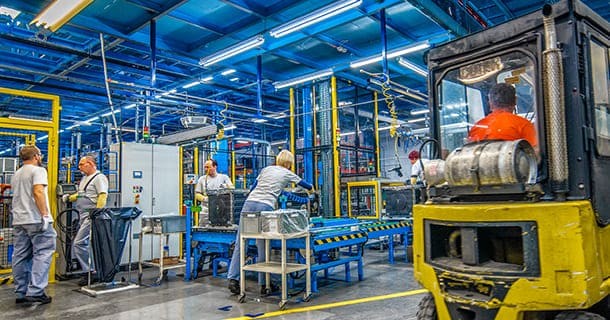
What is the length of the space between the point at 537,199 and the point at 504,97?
2.66 ft

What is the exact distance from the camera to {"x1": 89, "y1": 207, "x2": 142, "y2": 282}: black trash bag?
6.35m

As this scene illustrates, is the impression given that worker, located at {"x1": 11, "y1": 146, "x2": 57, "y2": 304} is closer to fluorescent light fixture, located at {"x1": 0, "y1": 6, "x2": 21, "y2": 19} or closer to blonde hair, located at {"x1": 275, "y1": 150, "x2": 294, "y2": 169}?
fluorescent light fixture, located at {"x1": 0, "y1": 6, "x2": 21, "y2": 19}

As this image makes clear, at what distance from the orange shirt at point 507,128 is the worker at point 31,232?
17.9ft

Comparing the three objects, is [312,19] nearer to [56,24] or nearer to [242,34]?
[242,34]

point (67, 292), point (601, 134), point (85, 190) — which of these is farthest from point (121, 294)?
point (601, 134)

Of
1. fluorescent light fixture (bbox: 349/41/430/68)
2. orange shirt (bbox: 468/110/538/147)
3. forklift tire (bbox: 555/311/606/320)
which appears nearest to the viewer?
forklift tire (bbox: 555/311/606/320)

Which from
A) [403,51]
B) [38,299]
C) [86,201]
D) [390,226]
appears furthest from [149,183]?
[403,51]

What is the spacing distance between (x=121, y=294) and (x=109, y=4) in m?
5.67

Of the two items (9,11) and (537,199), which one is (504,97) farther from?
(9,11)

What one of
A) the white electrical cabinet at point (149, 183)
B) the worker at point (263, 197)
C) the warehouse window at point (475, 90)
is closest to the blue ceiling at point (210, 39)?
the white electrical cabinet at point (149, 183)

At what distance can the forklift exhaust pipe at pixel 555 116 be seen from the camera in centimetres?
251

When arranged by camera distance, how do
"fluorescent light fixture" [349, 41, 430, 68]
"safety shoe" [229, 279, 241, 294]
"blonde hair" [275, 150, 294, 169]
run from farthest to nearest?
"fluorescent light fixture" [349, 41, 430, 68] → "blonde hair" [275, 150, 294, 169] → "safety shoe" [229, 279, 241, 294]

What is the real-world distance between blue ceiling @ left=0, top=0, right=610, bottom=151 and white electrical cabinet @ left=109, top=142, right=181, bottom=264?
1.64m

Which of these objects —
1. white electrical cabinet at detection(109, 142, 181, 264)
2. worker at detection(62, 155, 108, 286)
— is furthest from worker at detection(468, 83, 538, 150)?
white electrical cabinet at detection(109, 142, 181, 264)
